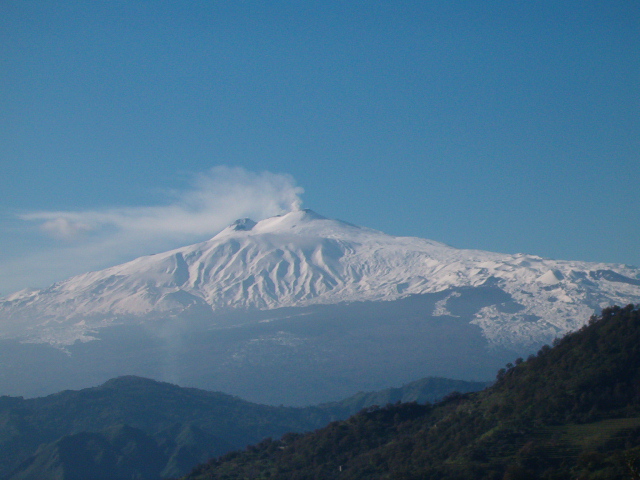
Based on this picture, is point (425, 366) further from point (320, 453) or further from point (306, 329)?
point (320, 453)

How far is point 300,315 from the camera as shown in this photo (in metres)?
123

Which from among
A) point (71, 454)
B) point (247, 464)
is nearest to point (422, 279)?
point (71, 454)

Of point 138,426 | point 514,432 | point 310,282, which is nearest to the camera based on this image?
point 514,432

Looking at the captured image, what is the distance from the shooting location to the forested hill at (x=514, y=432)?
2836cm

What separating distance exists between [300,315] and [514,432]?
91.9 m

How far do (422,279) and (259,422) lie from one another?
61144 mm

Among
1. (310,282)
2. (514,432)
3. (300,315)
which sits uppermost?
(310,282)

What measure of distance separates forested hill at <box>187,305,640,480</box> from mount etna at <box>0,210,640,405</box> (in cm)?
5733

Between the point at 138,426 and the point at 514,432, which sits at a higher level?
the point at 514,432

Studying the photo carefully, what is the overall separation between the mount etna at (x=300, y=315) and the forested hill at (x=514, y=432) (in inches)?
2257

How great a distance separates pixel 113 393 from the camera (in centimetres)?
8200

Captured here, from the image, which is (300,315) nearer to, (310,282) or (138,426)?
(310,282)

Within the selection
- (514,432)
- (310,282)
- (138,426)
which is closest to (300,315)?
(310,282)

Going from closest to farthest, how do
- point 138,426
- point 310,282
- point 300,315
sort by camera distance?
point 138,426 < point 300,315 < point 310,282
